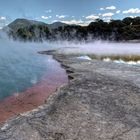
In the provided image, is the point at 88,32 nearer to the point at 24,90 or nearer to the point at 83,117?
the point at 24,90

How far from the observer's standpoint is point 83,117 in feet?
22.4

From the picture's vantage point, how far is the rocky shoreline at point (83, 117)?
19.5 feet

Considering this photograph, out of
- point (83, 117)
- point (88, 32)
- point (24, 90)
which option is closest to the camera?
point (83, 117)

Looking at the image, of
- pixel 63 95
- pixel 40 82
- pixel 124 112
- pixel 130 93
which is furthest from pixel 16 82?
pixel 124 112

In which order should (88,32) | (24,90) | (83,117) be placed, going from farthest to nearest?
(88,32), (24,90), (83,117)

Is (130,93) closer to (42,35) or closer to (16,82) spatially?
(16,82)

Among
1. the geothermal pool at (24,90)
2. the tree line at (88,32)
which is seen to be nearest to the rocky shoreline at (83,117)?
the geothermal pool at (24,90)

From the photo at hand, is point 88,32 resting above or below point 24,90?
above

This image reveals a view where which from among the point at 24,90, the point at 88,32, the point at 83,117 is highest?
the point at 88,32

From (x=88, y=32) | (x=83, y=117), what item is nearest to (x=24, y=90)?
(x=83, y=117)

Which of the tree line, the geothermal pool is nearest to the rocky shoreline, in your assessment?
the geothermal pool

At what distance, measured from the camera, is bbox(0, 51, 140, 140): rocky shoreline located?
5938 mm

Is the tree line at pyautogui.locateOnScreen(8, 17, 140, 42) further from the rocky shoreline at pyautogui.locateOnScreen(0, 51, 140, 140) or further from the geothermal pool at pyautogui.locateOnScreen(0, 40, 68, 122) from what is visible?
the rocky shoreline at pyautogui.locateOnScreen(0, 51, 140, 140)

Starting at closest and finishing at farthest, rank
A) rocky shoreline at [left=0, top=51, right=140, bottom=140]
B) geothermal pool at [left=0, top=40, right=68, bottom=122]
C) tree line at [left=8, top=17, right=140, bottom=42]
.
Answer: rocky shoreline at [left=0, top=51, right=140, bottom=140] < geothermal pool at [left=0, top=40, right=68, bottom=122] < tree line at [left=8, top=17, right=140, bottom=42]
